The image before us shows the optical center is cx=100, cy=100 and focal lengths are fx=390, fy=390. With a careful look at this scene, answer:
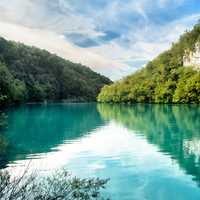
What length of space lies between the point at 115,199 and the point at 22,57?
14925cm

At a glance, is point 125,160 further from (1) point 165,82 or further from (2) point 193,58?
(2) point 193,58

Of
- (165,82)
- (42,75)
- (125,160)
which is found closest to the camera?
(125,160)

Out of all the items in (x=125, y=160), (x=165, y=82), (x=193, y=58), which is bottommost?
(x=125, y=160)

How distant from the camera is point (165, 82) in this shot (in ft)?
364

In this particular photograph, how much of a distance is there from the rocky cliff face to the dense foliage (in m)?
1.34

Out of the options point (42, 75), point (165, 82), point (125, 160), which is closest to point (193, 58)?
point (165, 82)

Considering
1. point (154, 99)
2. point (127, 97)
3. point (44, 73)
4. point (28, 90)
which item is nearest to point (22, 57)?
point (44, 73)

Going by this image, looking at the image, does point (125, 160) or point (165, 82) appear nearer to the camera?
point (125, 160)

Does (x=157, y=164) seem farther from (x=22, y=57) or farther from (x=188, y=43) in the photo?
(x=22, y=57)

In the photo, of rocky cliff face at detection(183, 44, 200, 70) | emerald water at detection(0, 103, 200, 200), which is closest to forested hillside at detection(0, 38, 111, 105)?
rocky cliff face at detection(183, 44, 200, 70)

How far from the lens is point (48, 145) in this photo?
24.0m

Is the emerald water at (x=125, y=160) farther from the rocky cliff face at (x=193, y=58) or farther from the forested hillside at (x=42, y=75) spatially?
the forested hillside at (x=42, y=75)

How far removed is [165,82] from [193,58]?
10277mm

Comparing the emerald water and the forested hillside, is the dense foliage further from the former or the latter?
the emerald water
